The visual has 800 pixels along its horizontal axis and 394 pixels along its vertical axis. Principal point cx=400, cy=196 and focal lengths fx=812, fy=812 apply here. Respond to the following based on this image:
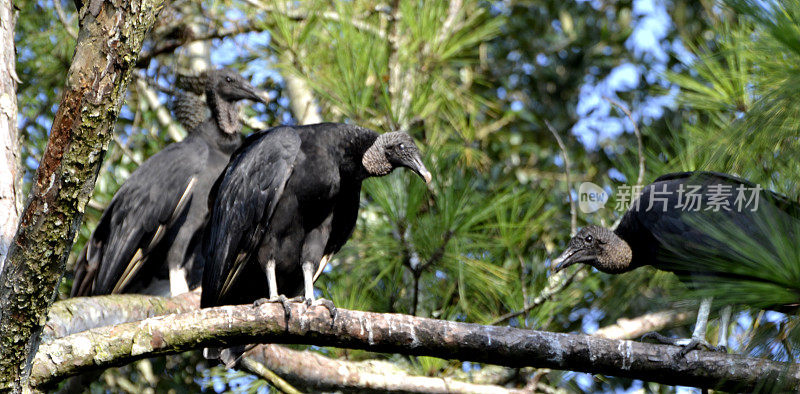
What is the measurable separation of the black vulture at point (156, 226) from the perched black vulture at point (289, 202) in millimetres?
654

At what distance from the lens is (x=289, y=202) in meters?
2.88

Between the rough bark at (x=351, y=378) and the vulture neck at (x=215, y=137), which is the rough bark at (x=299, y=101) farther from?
the rough bark at (x=351, y=378)

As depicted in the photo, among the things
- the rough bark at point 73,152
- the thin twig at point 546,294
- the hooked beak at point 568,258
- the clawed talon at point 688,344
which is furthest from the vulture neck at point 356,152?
the rough bark at point 73,152

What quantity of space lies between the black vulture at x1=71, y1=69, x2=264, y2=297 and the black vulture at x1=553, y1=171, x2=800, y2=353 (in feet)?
5.43

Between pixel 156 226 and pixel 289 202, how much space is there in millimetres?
1033

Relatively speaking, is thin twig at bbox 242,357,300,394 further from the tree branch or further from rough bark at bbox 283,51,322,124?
rough bark at bbox 283,51,322,124

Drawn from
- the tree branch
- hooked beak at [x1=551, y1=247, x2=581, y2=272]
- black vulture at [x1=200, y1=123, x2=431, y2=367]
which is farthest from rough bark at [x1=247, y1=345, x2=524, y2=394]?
hooked beak at [x1=551, y1=247, x2=581, y2=272]

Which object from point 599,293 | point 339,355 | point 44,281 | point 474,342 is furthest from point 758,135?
point 599,293

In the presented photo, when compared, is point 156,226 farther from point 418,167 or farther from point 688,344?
point 688,344

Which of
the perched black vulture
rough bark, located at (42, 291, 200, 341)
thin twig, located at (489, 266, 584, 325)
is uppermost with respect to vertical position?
the perched black vulture

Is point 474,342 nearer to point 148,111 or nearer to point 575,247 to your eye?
point 575,247

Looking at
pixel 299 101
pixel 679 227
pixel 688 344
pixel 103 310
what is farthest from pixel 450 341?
pixel 299 101

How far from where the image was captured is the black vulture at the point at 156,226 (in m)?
3.56

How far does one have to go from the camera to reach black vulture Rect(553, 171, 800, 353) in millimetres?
2055
